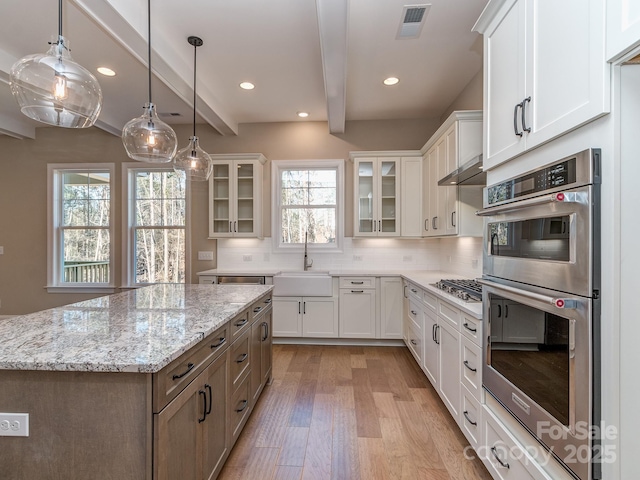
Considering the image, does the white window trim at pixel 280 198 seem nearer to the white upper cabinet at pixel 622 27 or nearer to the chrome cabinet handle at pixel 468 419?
the chrome cabinet handle at pixel 468 419

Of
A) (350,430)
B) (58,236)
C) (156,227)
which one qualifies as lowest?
(350,430)

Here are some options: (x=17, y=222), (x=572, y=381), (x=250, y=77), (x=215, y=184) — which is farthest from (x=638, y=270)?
(x=17, y=222)

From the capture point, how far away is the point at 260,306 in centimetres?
258

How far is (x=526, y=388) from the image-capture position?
138 centimetres

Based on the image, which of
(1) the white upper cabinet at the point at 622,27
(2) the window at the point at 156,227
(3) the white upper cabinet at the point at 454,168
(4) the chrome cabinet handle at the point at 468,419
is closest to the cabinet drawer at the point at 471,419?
(4) the chrome cabinet handle at the point at 468,419

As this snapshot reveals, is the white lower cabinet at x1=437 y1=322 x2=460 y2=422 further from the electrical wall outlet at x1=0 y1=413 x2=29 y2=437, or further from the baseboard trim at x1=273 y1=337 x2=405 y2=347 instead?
the electrical wall outlet at x1=0 y1=413 x2=29 y2=437

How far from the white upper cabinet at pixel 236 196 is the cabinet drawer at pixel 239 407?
2486 millimetres

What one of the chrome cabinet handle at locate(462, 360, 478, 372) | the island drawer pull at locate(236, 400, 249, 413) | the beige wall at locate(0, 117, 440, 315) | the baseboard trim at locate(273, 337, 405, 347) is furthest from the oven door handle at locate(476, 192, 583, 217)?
the beige wall at locate(0, 117, 440, 315)

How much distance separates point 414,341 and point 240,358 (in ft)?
6.74

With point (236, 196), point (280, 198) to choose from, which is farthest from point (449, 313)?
point (236, 196)

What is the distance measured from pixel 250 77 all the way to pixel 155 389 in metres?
3.18

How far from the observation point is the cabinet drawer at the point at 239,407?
1886 millimetres

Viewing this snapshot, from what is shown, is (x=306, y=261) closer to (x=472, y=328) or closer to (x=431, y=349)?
(x=431, y=349)

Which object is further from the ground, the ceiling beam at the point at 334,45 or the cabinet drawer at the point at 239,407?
the ceiling beam at the point at 334,45
